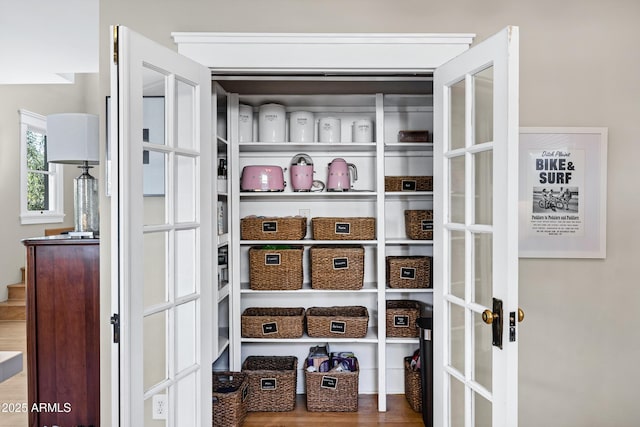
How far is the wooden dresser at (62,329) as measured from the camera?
7.73 ft

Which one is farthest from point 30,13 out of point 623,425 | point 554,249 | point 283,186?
point 623,425

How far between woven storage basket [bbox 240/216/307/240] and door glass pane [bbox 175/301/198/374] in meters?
1.18

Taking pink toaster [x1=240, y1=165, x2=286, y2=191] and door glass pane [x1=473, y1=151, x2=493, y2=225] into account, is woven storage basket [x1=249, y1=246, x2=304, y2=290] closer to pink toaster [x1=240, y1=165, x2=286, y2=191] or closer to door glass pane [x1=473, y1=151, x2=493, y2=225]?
pink toaster [x1=240, y1=165, x2=286, y2=191]

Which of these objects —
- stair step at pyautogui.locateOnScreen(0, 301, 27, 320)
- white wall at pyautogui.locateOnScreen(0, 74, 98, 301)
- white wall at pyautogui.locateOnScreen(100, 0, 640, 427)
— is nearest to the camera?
white wall at pyautogui.locateOnScreen(100, 0, 640, 427)

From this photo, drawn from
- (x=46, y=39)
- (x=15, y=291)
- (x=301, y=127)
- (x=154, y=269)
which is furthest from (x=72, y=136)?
(x=15, y=291)

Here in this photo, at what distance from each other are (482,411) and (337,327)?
1.43 m

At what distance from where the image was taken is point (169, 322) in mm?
1891

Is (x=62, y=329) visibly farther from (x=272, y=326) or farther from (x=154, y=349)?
(x=272, y=326)

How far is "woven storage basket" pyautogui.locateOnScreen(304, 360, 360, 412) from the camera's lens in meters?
3.08

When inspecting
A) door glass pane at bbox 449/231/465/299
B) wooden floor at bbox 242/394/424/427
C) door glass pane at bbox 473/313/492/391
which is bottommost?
wooden floor at bbox 242/394/424/427

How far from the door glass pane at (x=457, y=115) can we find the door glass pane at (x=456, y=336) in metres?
0.74

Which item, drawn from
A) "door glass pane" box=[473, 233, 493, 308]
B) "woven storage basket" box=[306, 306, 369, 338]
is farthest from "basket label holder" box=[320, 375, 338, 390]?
"door glass pane" box=[473, 233, 493, 308]

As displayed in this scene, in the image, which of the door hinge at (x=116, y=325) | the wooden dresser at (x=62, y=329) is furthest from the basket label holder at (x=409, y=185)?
the door hinge at (x=116, y=325)

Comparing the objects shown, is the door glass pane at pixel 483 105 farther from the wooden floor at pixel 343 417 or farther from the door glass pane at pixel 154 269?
the wooden floor at pixel 343 417
